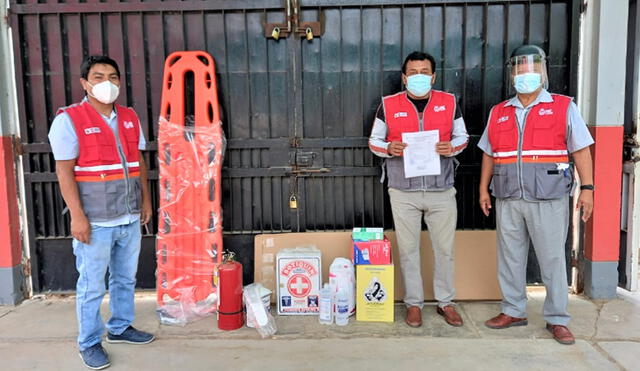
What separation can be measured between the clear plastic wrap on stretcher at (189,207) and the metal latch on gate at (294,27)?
0.85 m

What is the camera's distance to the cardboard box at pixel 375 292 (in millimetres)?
3457

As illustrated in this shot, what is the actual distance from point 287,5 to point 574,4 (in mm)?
2224

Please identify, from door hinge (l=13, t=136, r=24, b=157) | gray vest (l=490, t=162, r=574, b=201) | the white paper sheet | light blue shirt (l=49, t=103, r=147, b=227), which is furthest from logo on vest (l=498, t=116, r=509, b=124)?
door hinge (l=13, t=136, r=24, b=157)

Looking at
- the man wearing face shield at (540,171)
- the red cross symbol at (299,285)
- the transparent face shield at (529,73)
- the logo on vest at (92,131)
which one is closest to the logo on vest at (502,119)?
the man wearing face shield at (540,171)

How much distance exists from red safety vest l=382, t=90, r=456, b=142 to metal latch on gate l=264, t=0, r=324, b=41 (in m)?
0.92

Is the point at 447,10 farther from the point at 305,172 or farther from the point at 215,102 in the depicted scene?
the point at 215,102

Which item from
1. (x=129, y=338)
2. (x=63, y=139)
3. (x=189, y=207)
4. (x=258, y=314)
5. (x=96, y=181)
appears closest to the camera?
(x=63, y=139)

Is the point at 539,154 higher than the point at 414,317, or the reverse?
the point at 539,154

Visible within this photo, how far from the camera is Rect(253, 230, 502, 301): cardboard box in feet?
12.6

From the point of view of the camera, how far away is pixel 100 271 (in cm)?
287

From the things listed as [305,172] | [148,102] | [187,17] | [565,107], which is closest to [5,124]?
[148,102]

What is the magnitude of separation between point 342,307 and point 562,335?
4.67 feet

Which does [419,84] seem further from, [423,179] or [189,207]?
[189,207]

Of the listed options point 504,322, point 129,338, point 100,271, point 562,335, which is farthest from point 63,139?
point 562,335
